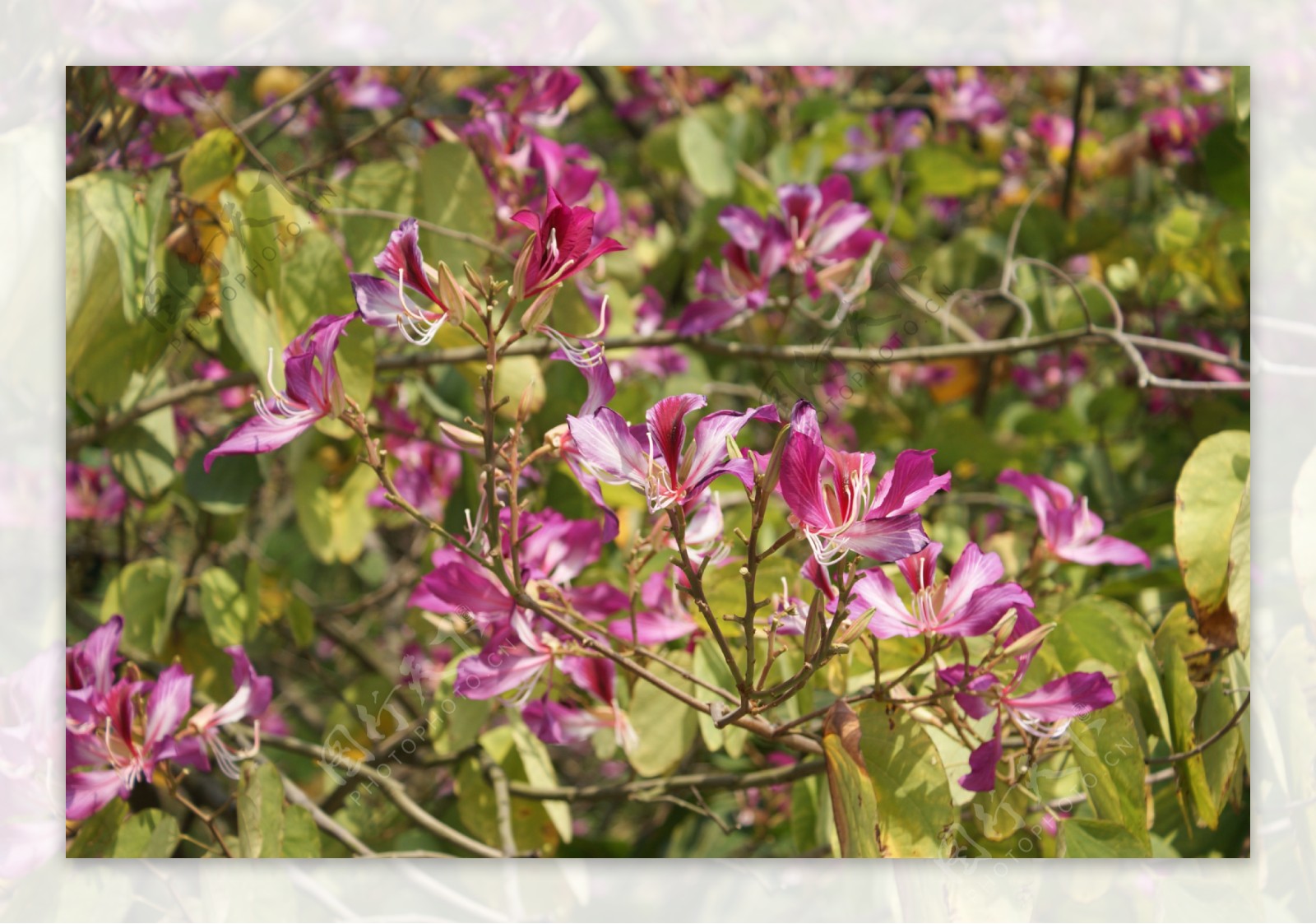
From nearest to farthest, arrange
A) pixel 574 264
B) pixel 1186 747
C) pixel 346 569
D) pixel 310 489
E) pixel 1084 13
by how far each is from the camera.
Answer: pixel 574 264
pixel 1186 747
pixel 1084 13
pixel 310 489
pixel 346 569

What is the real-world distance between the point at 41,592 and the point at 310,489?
12.0 inches

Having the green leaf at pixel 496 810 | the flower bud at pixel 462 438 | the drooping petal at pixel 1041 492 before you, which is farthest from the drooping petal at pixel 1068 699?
the green leaf at pixel 496 810

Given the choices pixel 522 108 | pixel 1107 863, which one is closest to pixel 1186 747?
pixel 1107 863

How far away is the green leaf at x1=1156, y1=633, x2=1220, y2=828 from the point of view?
35.3 inches

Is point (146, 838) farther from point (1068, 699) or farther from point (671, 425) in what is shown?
point (1068, 699)

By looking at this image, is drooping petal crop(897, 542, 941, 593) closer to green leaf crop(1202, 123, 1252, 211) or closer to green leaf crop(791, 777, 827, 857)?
green leaf crop(791, 777, 827, 857)

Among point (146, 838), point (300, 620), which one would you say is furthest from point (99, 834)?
point (300, 620)

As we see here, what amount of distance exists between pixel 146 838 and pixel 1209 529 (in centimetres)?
104

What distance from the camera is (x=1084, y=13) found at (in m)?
1.14

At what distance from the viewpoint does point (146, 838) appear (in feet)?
3.26

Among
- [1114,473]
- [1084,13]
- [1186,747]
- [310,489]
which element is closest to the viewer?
[1186,747]

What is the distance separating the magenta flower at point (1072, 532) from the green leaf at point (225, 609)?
2.75 ft

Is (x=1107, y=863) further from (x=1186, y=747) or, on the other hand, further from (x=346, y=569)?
(x=346, y=569)

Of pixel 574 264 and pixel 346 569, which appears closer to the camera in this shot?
pixel 574 264
